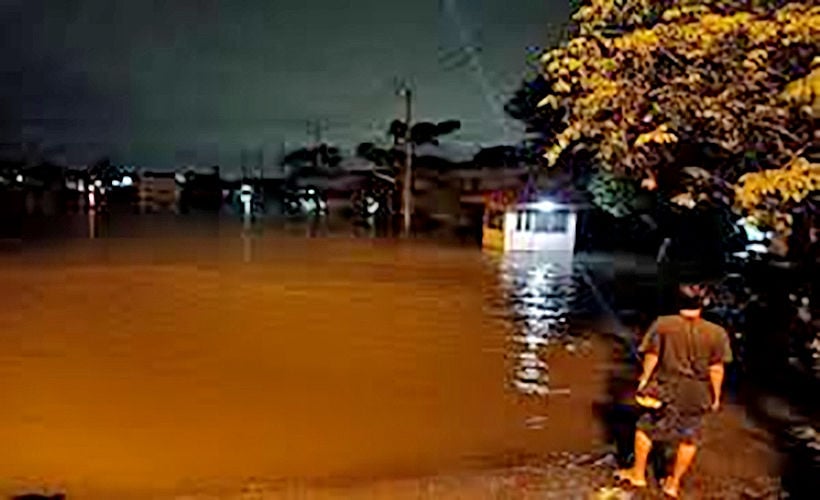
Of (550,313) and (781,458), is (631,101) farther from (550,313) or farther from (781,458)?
(550,313)

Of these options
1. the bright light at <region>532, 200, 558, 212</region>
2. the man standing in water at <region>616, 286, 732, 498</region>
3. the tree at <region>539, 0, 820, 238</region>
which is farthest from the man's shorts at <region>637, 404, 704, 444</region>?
the bright light at <region>532, 200, 558, 212</region>

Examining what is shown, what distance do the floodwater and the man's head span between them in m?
2.65

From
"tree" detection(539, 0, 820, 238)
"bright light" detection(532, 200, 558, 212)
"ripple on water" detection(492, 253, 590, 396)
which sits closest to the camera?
"tree" detection(539, 0, 820, 238)

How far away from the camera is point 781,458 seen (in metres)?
8.76

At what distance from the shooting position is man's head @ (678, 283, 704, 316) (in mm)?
7160

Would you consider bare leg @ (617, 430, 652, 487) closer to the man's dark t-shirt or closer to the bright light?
the man's dark t-shirt

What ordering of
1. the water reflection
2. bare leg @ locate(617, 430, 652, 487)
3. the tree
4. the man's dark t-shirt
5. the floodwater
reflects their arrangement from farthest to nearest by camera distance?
1. the water reflection
2. the floodwater
3. bare leg @ locate(617, 430, 652, 487)
4. the man's dark t-shirt
5. the tree

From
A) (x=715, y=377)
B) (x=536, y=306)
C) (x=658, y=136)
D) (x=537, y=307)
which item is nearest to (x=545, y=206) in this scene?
(x=536, y=306)

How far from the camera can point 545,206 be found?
123ft

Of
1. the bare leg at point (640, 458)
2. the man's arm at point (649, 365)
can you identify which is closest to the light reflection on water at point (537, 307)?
the bare leg at point (640, 458)

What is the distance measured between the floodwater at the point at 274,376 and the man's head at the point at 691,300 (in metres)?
2.65

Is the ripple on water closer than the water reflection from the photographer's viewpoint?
No

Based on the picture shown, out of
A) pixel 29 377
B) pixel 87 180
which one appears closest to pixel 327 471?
pixel 29 377

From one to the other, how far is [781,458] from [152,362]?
8.40 meters
